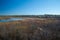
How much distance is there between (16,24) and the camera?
5.85 feet

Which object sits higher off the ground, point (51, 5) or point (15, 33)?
point (51, 5)

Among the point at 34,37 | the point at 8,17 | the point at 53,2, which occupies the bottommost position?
the point at 34,37

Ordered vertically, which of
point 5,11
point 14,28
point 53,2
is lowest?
point 14,28

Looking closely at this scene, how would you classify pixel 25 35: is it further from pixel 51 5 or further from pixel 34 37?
pixel 51 5

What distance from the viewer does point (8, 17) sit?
6.01ft

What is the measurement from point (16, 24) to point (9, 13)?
0.28 m

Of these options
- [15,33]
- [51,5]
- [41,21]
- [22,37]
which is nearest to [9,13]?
[15,33]

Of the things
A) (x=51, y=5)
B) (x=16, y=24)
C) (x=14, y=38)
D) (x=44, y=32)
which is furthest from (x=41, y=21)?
(x=14, y=38)

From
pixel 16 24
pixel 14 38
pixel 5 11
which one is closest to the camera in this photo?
pixel 14 38

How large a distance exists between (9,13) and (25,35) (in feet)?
1.77

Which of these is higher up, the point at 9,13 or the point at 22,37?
the point at 9,13

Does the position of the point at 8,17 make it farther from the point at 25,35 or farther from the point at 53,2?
the point at 53,2

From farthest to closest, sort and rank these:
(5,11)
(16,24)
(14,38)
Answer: (5,11), (16,24), (14,38)

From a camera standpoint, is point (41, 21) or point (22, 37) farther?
point (41, 21)
